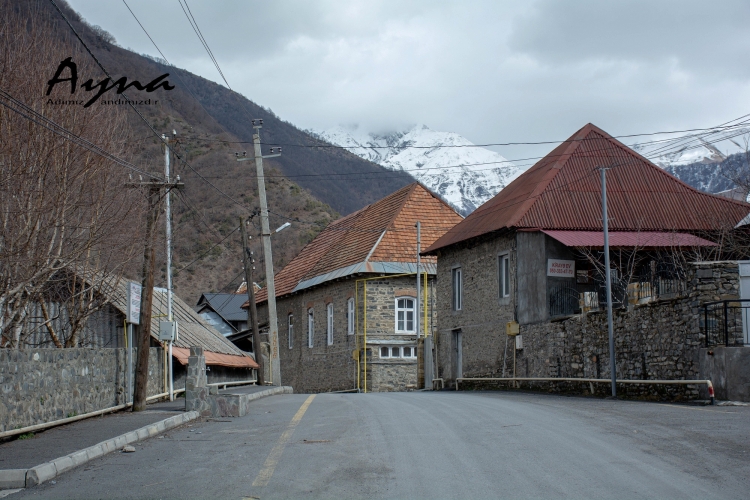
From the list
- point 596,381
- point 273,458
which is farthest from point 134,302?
point 596,381

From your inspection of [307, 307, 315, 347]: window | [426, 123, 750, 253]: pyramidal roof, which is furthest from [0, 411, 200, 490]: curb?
[307, 307, 315, 347]: window

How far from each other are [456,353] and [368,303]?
253 inches

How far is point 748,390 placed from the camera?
16172 millimetres

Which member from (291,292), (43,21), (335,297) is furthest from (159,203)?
(291,292)

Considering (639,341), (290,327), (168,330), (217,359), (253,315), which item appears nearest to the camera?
(639,341)

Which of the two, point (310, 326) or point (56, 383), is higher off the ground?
point (310, 326)

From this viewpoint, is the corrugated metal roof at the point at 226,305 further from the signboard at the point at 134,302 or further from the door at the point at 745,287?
the door at the point at 745,287

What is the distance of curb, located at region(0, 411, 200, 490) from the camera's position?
8.90 m

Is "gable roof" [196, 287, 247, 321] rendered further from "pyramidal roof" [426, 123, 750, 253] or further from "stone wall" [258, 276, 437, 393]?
"pyramidal roof" [426, 123, 750, 253]

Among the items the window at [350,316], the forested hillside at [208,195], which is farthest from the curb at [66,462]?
the forested hillside at [208,195]

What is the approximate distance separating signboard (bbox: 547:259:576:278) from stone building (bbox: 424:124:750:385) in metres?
0.04

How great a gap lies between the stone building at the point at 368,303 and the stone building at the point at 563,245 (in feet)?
18.3

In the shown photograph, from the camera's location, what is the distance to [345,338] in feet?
135

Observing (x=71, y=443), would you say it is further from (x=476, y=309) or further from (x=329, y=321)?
(x=329, y=321)
